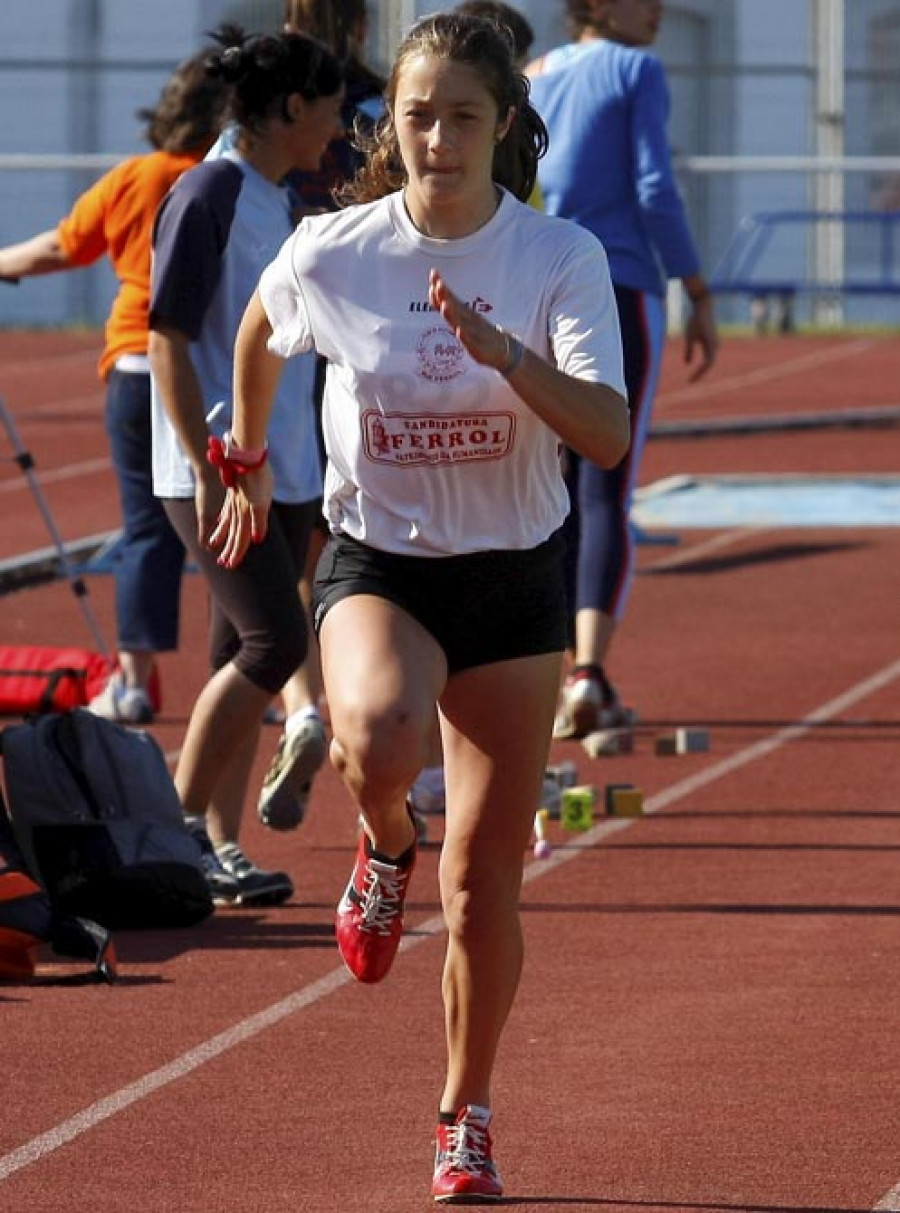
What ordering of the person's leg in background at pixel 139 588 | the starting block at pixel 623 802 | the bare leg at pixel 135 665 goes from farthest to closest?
the bare leg at pixel 135 665
the person's leg in background at pixel 139 588
the starting block at pixel 623 802

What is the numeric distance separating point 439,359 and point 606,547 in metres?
5.10

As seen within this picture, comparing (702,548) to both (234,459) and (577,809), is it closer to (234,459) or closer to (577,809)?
(577,809)

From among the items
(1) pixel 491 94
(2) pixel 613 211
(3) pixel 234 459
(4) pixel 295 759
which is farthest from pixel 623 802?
(1) pixel 491 94

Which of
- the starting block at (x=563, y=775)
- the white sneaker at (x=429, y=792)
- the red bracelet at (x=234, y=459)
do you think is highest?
the red bracelet at (x=234, y=459)

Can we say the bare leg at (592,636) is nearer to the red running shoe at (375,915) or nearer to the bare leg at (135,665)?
the bare leg at (135,665)

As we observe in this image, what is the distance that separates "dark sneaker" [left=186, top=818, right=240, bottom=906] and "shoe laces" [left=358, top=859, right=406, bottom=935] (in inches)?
93.4

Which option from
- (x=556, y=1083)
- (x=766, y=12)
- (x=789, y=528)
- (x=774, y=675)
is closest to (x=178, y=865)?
(x=556, y=1083)

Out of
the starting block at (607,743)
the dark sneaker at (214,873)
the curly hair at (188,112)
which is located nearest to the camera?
the dark sneaker at (214,873)

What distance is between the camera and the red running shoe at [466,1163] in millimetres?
4918

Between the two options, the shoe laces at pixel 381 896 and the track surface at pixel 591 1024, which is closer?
the shoe laces at pixel 381 896

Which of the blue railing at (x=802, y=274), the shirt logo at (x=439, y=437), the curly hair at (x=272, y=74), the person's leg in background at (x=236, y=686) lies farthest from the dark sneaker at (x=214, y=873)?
the blue railing at (x=802, y=274)

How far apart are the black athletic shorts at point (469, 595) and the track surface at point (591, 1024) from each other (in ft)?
3.08

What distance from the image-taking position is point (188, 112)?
9.73 m

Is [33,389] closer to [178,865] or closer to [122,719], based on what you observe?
[122,719]
